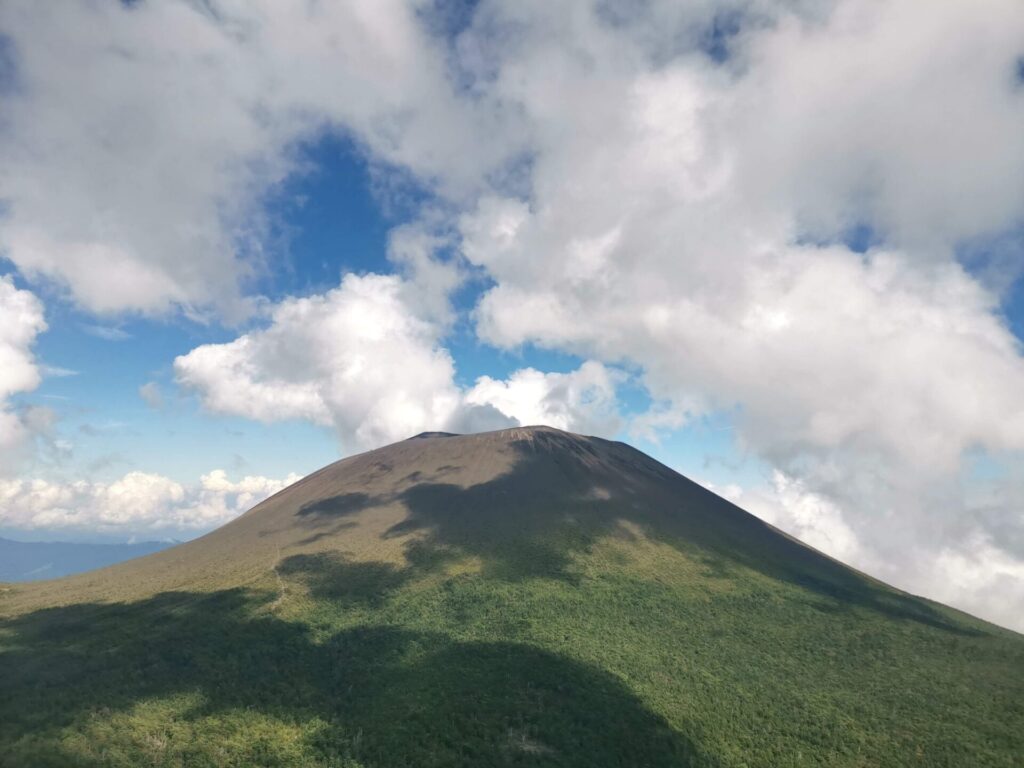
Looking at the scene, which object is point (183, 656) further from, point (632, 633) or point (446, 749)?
point (632, 633)

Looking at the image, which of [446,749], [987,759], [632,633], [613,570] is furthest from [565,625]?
[987,759]

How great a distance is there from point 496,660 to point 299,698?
31.6 metres

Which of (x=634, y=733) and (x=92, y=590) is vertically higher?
(x=92, y=590)

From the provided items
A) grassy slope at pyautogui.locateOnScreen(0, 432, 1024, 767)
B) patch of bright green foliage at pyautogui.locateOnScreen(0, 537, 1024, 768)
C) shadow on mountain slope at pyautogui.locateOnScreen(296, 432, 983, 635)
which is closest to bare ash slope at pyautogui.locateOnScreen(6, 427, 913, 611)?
shadow on mountain slope at pyautogui.locateOnScreen(296, 432, 983, 635)

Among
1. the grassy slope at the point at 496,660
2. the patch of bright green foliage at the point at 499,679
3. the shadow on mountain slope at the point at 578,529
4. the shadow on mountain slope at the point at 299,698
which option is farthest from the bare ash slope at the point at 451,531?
the shadow on mountain slope at the point at 299,698

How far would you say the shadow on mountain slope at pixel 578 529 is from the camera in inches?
5231

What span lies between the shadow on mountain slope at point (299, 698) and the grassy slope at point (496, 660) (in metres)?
0.36

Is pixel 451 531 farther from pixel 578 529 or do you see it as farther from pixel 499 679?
pixel 499 679

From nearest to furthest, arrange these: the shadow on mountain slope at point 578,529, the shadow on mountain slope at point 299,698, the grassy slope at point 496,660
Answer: the shadow on mountain slope at point 299,698, the grassy slope at point 496,660, the shadow on mountain slope at point 578,529

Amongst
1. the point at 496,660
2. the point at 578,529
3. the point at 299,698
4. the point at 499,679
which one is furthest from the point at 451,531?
the point at 299,698

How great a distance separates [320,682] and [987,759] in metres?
93.1

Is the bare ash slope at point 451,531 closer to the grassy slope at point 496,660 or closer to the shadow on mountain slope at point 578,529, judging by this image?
the shadow on mountain slope at point 578,529

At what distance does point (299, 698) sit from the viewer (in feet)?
245

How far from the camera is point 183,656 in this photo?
82188 millimetres
